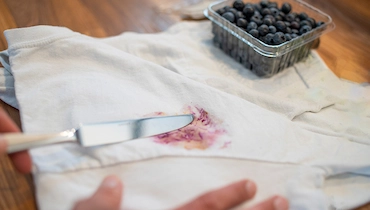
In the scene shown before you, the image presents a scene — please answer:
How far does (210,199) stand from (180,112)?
163 millimetres

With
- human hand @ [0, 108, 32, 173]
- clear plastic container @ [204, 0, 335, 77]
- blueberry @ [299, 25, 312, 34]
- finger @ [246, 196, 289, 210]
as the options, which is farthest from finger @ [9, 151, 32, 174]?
blueberry @ [299, 25, 312, 34]

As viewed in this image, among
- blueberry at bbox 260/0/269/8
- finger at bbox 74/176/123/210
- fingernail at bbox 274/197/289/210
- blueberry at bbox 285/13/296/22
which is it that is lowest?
fingernail at bbox 274/197/289/210

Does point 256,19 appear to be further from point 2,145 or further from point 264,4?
point 2,145

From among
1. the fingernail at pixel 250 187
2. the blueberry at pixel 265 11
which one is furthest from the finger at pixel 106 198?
the blueberry at pixel 265 11

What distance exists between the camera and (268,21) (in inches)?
24.1

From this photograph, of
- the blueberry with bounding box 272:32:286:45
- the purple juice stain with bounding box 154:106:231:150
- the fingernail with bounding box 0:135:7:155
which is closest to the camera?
the fingernail with bounding box 0:135:7:155

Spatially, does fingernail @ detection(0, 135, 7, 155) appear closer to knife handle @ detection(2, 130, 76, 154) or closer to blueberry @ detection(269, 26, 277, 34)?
knife handle @ detection(2, 130, 76, 154)

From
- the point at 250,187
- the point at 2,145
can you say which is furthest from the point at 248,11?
the point at 2,145

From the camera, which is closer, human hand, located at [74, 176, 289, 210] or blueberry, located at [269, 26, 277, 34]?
human hand, located at [74, 176, 289, 210]

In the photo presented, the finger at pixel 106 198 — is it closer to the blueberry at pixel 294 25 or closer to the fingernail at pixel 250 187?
the fingernail at pixel 250 187

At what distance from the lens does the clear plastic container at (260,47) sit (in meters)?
0.58

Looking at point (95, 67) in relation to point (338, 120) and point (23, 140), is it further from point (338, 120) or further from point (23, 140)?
point (338, 120)

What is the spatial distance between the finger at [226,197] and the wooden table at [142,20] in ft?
1.27

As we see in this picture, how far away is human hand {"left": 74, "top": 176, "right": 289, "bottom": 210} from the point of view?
0.31 m
